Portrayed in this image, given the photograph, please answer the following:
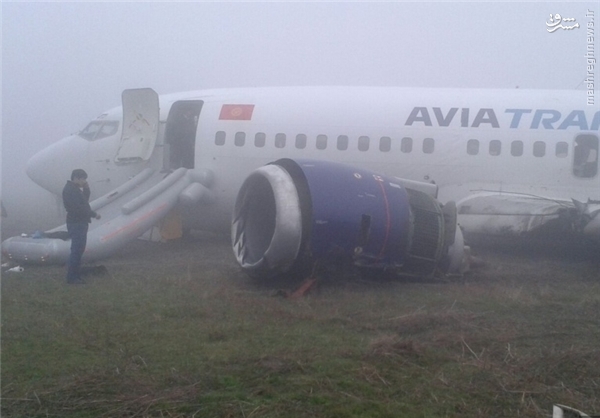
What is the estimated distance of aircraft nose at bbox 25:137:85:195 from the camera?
1320 centimetres

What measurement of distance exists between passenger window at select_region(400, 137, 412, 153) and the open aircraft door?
510 centimetres

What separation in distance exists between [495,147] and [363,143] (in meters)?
2.59

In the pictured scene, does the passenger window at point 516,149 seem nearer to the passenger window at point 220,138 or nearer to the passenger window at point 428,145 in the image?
the passenger window at point 428,145

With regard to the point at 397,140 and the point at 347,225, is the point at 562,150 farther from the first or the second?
the point at 347,225

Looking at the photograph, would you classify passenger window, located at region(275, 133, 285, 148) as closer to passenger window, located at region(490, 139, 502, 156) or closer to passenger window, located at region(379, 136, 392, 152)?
passenger window, located at region(379, 136, 392, 152)

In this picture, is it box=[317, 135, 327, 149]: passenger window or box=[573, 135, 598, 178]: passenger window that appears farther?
box=[317, 135, 327, 149]: passenger window

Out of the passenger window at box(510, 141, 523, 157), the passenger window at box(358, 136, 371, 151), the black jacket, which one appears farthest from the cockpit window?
the passenger window at box(510, 141, 523, 157)

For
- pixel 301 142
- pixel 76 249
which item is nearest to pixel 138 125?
pixel 301 142

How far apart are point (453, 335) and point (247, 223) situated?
4245 mm

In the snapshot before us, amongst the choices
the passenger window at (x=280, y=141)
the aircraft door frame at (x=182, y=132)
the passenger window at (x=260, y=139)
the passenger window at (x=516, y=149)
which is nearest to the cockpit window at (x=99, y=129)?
the aircraft door frame at (x=182, y=132)

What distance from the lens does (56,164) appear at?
13.3 m

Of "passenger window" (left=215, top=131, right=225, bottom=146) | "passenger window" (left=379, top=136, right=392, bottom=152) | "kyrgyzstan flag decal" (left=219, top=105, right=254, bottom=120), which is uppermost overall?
"kyrgyzstan flag decal" (left=219, top=105, right=254, bottom=120)

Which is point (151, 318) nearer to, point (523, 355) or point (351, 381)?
point (351, 381)

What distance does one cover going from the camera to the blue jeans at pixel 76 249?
26.3 feet
